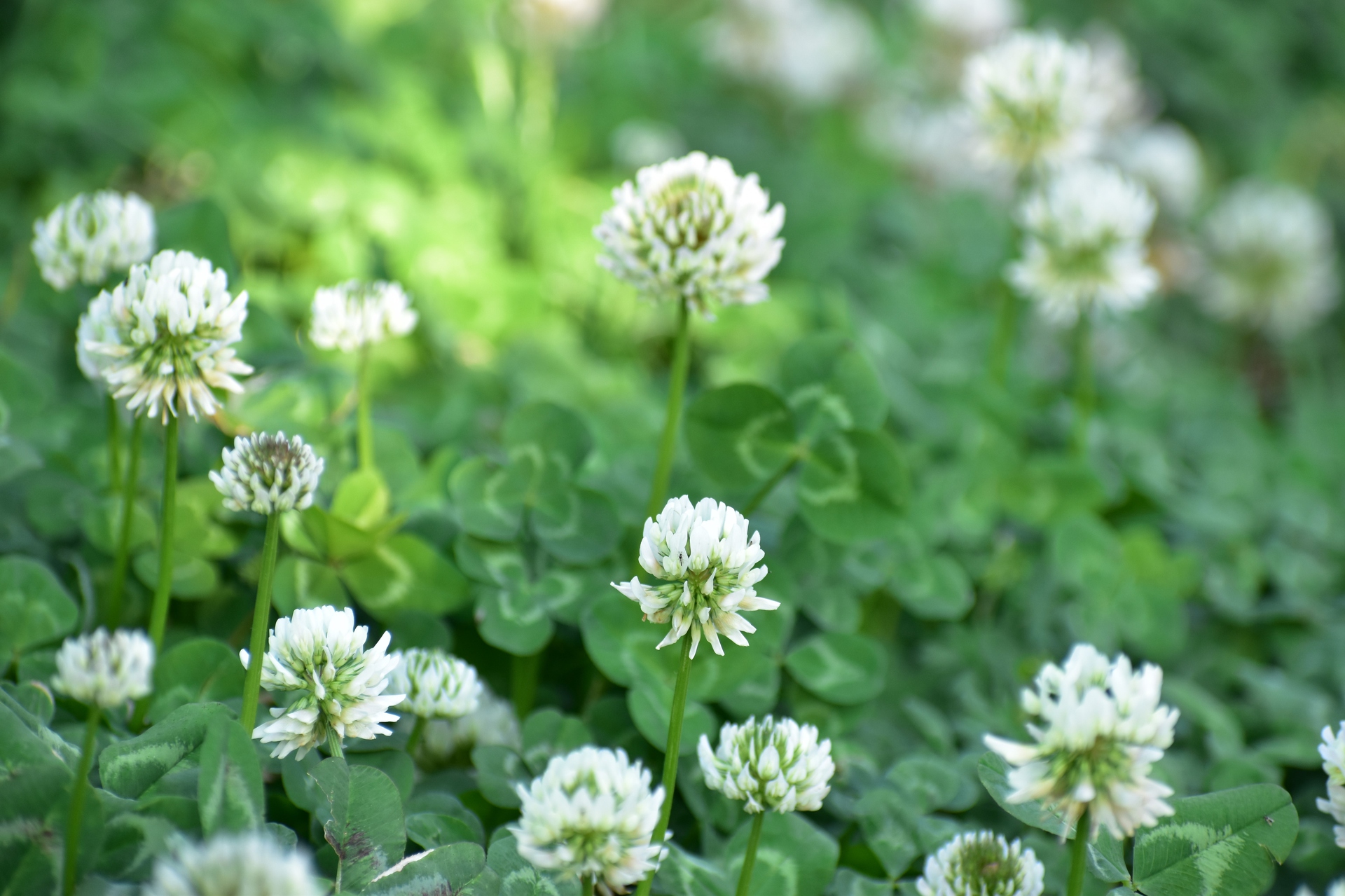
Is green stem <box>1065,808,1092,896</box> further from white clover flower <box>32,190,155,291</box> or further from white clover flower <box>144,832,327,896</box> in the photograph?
white clover flower <box>32,190,155,291</box>

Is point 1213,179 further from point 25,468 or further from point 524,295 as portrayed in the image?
point 25,468

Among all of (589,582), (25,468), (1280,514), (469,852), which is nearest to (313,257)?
(25,468)

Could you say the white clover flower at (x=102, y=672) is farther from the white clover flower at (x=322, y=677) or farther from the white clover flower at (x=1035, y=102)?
the white clover flower at (x=1035, y=102)

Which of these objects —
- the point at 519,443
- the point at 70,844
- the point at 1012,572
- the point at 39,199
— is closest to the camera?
the point at 70,844

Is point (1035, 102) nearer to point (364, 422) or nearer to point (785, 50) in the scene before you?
point (364, 422)

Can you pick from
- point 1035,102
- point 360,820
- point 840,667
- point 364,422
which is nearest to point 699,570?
point 360,820

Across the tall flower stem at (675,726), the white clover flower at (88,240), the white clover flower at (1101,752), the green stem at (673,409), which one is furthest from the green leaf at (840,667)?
the white clover flower at (88,240)
